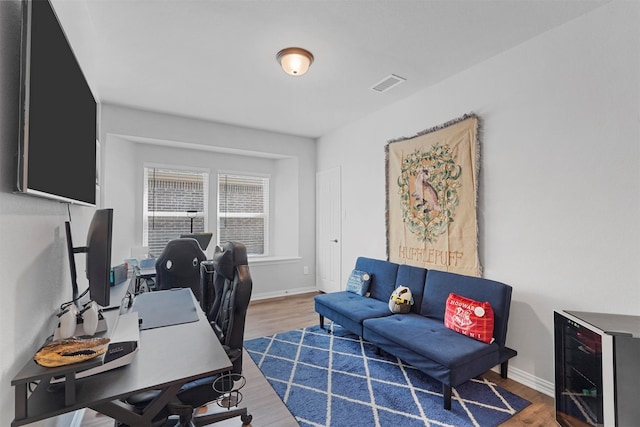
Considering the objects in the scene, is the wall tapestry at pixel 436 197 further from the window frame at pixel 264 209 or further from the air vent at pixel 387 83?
the window frame at pixel 264 209

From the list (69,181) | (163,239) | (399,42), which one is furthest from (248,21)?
(163,239)

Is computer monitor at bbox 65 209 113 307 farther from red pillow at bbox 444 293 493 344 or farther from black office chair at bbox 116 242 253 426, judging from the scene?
red pillow at bbox 444 293 493 344

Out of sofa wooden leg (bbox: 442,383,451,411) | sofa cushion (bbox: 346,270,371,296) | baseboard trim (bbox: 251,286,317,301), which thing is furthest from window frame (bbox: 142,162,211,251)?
sofa wooden leg (bbox: 442,383,451,411)

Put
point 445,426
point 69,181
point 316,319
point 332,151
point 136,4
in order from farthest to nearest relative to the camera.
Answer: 1. point 332,151
2. point 316,319
3. point 136,4
4. point 445,426
5. point 69,181

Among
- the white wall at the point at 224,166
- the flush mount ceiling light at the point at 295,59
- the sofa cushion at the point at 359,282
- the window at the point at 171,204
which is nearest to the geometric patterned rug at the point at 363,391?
the sofa cushion at the point at 359,282

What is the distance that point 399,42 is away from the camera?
7.75 ft

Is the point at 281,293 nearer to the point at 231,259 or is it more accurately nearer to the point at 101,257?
the point at 231,259

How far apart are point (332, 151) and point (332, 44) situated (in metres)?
2.41

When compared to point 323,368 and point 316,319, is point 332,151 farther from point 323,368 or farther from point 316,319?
point 323,368

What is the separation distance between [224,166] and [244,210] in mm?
821

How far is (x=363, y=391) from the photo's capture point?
7.22 feet

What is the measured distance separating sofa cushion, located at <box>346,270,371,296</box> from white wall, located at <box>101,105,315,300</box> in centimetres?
165

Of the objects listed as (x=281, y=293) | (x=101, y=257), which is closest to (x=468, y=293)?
(x=101, y=257)

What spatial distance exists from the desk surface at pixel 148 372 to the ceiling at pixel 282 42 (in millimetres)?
1669
